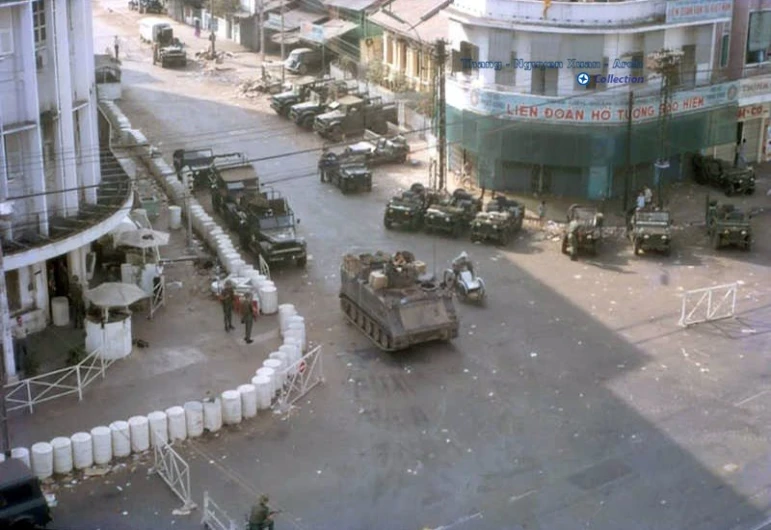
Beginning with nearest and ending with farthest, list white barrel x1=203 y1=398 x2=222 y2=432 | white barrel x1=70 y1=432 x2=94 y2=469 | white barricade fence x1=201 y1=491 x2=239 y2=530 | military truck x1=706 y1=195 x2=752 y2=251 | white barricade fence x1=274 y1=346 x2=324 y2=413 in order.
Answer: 1. white barricade fence x1=201 y1=491 x2=239 y2=530
2. white barrel x1=70 y1=432 x2=94 y2=469
3. white barrel x1=203 y1=398 x2=222 y2=432
4. white barricade fence x1=274 y1=346 x2=324 y2=413
5. military truck x1=706 y1=195 x2=752 y2=251

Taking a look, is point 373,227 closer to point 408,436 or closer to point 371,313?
point 371,313

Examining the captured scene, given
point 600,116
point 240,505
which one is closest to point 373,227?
point 600,116

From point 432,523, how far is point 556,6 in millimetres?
28554

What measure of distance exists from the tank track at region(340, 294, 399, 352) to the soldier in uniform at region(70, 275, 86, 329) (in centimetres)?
843

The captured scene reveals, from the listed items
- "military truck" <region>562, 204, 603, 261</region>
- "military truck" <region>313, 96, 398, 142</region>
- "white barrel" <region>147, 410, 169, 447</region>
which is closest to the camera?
"white barrel" <region>147, 410, 169, 447</region>

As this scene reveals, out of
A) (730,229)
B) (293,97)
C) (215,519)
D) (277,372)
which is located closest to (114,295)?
(277,372)

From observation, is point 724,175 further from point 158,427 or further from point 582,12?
point 158,427

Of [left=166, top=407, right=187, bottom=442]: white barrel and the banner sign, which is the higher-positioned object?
the banner sign

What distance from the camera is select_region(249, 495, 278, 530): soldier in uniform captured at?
25641 mm

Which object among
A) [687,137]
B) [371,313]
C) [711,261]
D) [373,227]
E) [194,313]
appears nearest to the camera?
[371,313]

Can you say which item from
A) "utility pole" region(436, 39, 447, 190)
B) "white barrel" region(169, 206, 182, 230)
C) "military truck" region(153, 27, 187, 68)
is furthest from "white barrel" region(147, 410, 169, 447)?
"military truck" region(153, 27, 187, 68)

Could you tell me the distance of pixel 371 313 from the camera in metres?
37.1

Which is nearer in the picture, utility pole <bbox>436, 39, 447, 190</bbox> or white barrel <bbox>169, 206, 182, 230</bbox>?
white barrel <bbox>169, 206, 182, 230</bbox>

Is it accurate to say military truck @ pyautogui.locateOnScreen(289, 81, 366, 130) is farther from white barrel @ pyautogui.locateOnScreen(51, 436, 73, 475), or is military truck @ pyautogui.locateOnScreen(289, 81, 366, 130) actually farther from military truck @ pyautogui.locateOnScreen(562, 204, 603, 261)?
white barrel @ pyautogui.locateOnScreen(51, 436, 73, 475)
